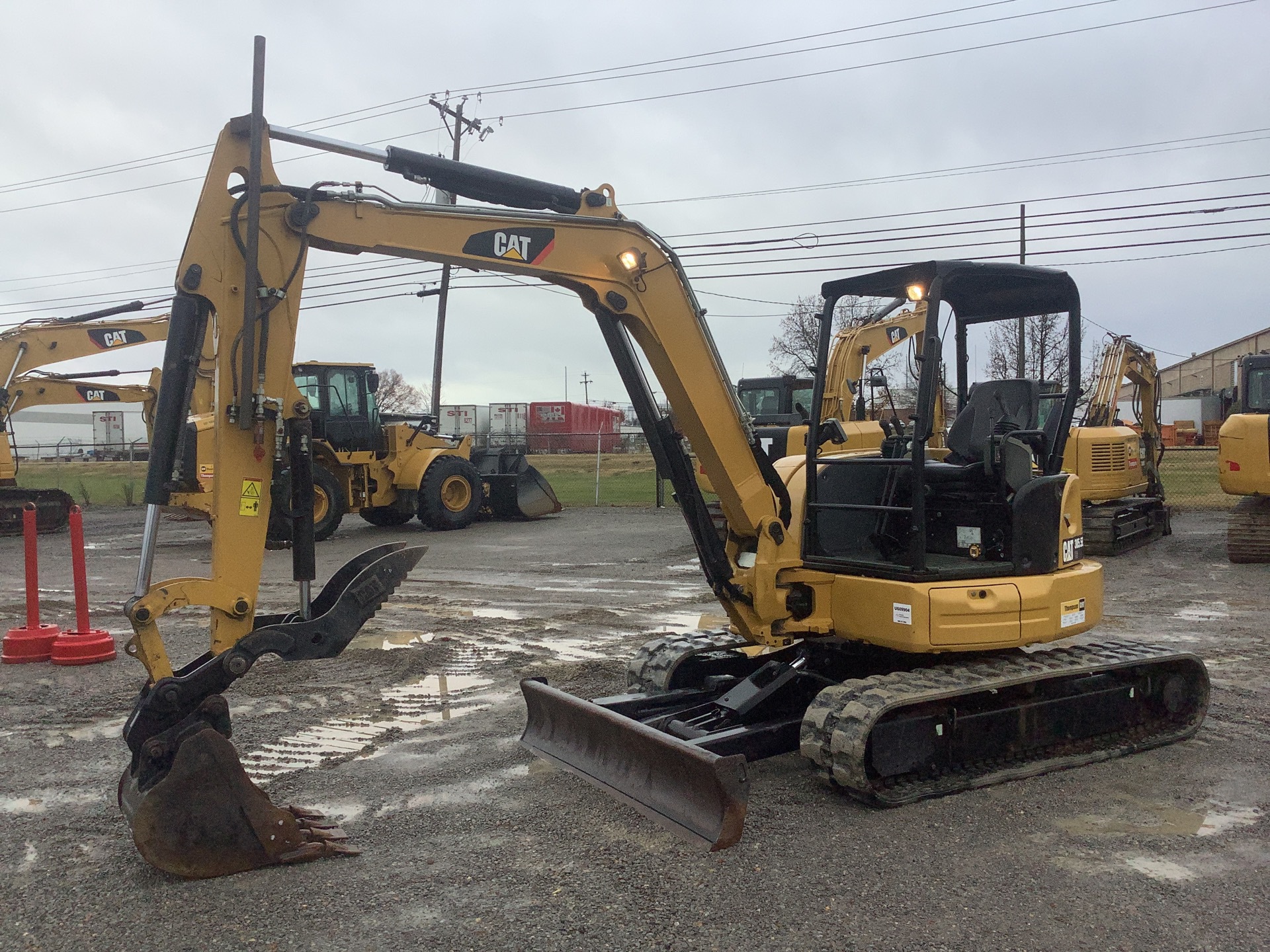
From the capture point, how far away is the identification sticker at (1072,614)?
5789 millimetres

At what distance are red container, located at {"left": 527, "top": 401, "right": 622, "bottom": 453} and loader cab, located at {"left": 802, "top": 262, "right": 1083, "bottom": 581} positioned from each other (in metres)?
41.4

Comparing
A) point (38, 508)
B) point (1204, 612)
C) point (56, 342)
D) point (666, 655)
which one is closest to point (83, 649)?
point (666, 655)

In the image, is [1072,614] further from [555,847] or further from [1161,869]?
[555,847]

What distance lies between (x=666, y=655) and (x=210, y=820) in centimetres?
301

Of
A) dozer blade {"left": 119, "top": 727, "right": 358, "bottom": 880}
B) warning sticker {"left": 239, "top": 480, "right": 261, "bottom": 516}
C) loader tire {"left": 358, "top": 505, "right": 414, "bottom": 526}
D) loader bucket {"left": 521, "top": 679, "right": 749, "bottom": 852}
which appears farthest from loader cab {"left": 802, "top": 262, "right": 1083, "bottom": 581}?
loader tire {"left": 358, "top": 505, "right": 414, "bottom": 526}

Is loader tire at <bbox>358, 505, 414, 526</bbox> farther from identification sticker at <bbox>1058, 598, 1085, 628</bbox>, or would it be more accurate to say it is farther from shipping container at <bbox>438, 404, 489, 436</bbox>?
shipping container at <bbox>438, 404, 489, 436</bbox>

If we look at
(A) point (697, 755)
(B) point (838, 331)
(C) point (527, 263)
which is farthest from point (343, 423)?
(A) point (697, 755)

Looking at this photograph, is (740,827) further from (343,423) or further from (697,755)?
(343,423)

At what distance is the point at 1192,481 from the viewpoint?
26.5 m

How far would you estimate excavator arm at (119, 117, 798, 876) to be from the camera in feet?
14.0

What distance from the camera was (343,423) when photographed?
58.2 ft

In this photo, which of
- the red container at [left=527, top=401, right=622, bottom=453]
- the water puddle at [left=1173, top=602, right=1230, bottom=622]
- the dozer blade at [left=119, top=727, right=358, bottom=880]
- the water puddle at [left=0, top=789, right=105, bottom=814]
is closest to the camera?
the dozer blade at [left=119, top=727, right=358, bottom=880]

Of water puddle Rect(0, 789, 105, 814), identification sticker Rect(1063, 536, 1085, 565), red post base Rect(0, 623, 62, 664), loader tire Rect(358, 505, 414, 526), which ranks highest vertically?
identification sticker Rect(1063, 536, 1085, 565)

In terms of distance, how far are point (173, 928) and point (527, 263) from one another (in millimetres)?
3400
